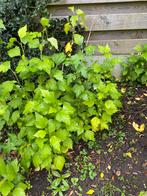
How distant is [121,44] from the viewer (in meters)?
4.05

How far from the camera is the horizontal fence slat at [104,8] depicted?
3824 mm

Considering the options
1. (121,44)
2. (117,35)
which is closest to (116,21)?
(117,35)

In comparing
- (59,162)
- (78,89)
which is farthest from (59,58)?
(59,162)

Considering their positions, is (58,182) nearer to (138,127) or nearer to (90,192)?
(90,192)

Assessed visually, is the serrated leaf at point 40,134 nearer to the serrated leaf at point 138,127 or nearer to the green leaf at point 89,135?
the green leaf at point 89,135

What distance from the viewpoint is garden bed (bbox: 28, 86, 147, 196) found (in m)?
2.86

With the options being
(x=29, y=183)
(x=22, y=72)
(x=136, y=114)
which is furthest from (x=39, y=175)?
(x=136, y=114)

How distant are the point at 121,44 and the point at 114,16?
37cm

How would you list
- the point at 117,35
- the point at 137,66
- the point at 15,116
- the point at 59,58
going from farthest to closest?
the point at 117,35, the point at 137,66, the point at 15,116, the point at 59,58

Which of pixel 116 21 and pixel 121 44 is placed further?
pixel 121 44

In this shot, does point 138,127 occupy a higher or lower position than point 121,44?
lower

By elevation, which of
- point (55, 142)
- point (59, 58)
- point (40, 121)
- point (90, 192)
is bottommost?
point (90, 192)

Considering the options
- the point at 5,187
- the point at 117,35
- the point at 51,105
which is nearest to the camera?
the point at 5,187

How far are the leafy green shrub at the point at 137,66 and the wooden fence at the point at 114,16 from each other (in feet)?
0.73
